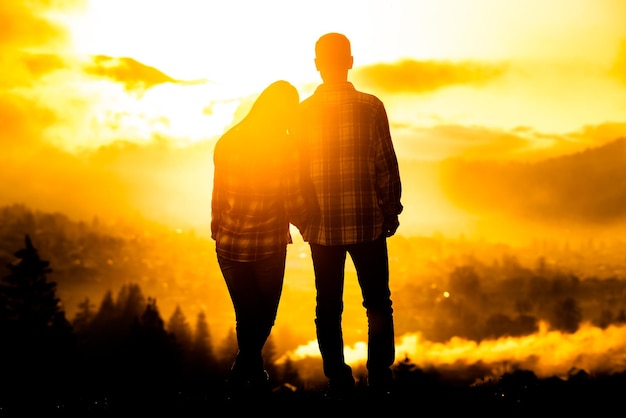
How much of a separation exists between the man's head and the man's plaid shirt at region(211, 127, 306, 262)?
706mm

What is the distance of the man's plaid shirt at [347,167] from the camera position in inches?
202

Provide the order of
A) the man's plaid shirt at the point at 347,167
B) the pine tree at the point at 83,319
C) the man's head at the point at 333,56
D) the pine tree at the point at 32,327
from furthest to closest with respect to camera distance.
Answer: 1. the pine tree at the point at 83,319
2. the pine tree at the point at 32,327
3. the man's head at the point at 333,56
4. the man's plaid shirt at the point at 347,167

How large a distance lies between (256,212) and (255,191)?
194 mm

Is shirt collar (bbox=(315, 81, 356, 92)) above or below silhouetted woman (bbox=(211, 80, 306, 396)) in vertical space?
above

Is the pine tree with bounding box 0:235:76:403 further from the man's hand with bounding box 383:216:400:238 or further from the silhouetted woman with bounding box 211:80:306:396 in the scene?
the man's hand with bounding box 383:216:400:238

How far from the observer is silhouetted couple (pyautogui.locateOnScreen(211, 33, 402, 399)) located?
5.15m

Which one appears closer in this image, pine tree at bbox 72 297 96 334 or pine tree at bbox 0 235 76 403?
pine tree at bbox 0 235 76 403

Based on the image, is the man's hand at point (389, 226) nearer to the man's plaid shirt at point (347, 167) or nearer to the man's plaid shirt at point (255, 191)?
the man's plaid shirt at point (347, 167)

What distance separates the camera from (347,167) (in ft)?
16.8

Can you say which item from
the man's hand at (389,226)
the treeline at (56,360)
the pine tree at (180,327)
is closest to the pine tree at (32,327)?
the treeline at (56,360)

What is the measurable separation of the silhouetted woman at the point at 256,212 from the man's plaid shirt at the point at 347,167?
16 cm

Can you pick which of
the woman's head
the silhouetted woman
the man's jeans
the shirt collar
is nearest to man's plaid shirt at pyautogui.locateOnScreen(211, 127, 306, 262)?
the silhouetted woman

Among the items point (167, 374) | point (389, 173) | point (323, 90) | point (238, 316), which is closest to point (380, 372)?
point (238, 316)

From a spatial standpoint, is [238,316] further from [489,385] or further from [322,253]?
[489,385]
